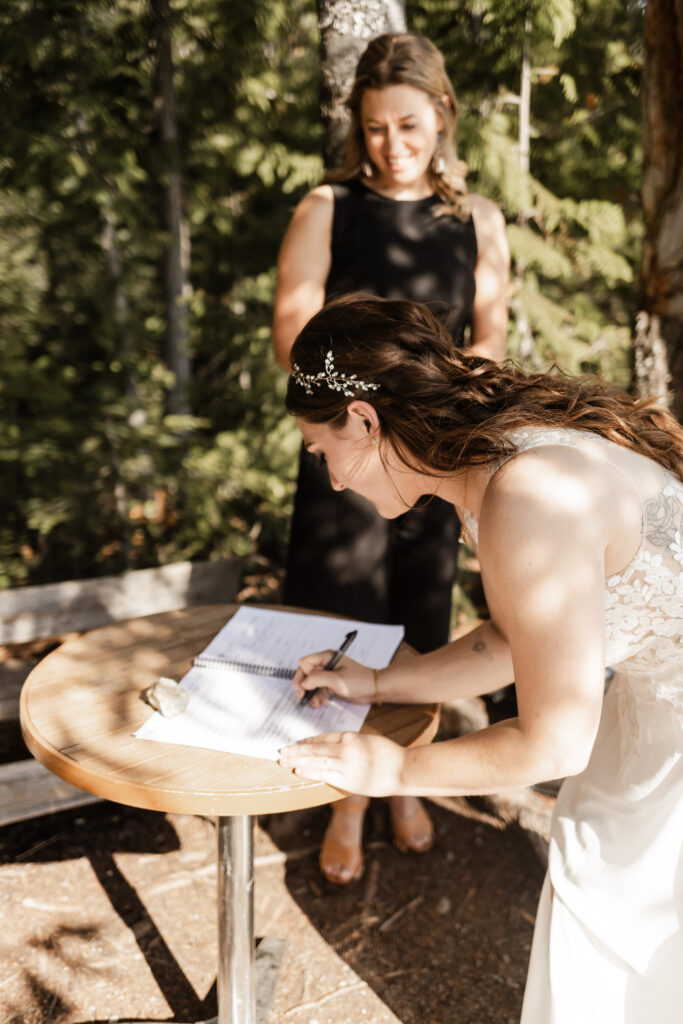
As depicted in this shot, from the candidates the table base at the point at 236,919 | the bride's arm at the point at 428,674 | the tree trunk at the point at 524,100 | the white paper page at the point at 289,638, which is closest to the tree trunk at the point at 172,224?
the tree trunk at the point at 524,100

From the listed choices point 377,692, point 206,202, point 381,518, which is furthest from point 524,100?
point 377,692

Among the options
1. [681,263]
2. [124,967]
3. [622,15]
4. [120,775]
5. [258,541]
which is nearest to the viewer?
[120,775]

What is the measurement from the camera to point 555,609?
1.24m

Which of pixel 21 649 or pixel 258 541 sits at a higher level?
pixel 258 541

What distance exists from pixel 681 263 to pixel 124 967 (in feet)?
9.86

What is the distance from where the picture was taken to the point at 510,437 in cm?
145

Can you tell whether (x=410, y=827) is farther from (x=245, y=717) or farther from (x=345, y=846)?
(x=245, y=717)

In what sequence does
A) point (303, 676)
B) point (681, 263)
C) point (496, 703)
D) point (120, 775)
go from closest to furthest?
point (120, 775) < point (303, 676) < point (681, 263) < point (496, 703)

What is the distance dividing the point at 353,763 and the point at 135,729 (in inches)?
18.6

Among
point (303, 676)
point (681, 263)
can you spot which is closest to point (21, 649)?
point (303, 676)

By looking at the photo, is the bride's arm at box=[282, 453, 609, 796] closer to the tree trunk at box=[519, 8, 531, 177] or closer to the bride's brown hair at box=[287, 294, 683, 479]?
the bride's brown hair at box=[287, 294, 683, 479]

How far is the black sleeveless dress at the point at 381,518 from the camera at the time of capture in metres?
2.44

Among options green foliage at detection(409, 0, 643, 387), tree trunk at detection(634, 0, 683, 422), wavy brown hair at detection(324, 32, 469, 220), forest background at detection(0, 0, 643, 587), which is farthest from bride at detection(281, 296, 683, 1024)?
forest background at detection(0, 0, 643, 587)

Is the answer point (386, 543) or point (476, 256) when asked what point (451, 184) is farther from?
point (386, 543)
